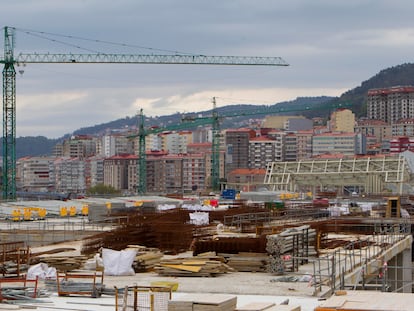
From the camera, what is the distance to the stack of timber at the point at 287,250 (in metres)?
30.0

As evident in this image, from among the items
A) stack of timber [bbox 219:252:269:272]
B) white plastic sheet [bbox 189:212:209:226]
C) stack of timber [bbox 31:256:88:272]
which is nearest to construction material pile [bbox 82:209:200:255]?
stack of timber [bbox 31:256:88:272]

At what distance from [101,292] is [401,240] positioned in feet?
75.9

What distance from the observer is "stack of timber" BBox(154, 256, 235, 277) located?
93.8 feet

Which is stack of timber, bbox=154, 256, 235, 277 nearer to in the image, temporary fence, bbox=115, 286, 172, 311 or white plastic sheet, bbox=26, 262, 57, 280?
white plastic sheet, bbox=26, 262, 57, 280

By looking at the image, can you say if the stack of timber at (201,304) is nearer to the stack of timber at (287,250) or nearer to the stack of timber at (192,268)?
the stack of timber at (192,268)

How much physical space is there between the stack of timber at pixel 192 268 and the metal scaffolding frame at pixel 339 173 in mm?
79927

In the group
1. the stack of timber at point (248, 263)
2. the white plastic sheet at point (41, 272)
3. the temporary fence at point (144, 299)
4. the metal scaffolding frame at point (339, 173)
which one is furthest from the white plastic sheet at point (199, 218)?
the metal scaffolding frame at point (339, 173)

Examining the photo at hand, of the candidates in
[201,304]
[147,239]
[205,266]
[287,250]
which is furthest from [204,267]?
[201,304]

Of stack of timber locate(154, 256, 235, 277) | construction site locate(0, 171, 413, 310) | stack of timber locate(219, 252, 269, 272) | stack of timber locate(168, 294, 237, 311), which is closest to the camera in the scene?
stack of timber locate(168, 294, 237, 311)

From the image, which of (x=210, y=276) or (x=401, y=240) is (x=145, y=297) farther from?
(x=401, y=240)

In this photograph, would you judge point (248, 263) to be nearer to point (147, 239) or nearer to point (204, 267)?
point (204, 267)

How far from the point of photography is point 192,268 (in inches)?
1131

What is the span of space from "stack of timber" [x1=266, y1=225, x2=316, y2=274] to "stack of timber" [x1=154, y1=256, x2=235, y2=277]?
1.59m

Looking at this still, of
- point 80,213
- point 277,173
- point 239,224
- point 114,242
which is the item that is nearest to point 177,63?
point 277,173
